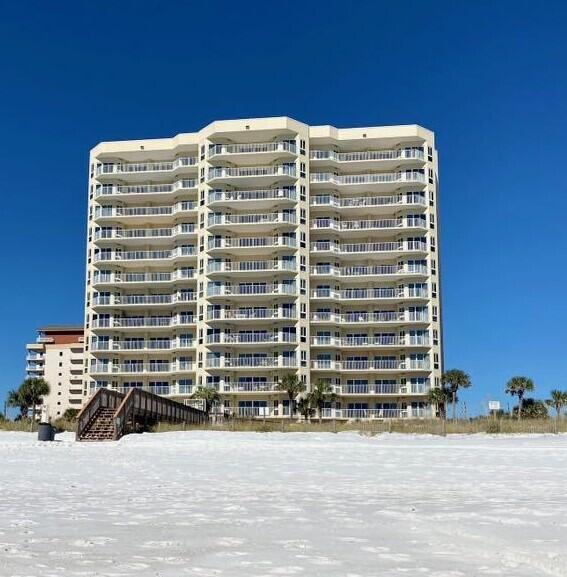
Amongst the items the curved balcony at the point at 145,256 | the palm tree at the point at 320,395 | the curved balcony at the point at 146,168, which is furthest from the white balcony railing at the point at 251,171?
the palm tree at the point at 320,395

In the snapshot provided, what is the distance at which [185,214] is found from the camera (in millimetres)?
77562

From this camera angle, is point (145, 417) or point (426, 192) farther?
point (426, 192)

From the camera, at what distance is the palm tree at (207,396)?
67062mm

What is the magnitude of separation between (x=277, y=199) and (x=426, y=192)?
14852mm

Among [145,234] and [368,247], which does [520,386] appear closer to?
[368,247]

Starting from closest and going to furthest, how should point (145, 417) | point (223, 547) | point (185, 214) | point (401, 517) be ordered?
1. point (223, 547)
2. point (401, 517)
3. point (145, 417)
4. point (185, 214)

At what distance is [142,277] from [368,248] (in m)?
22.9

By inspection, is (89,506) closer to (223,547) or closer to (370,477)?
(223,547)

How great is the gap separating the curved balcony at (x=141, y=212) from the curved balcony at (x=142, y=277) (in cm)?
558

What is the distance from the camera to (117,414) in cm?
3728

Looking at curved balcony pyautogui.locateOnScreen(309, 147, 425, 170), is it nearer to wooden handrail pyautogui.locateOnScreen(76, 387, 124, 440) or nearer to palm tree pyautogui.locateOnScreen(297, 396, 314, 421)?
palm tree pyautogui.locateOnScreen(297, 396, 314, 421)

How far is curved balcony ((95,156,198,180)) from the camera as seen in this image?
7856cm

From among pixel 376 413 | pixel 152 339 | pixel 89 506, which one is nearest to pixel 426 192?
pixel 376 413

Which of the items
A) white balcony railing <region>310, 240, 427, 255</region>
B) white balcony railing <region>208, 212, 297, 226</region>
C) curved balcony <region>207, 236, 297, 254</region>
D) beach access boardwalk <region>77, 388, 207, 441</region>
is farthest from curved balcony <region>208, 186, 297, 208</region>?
beach access boardwalk <region>77, 388, 207, 441</region>
